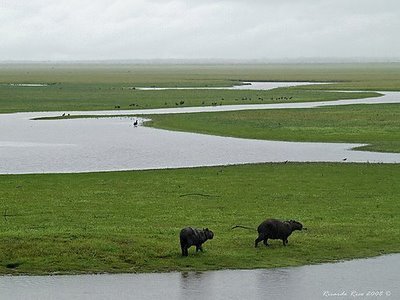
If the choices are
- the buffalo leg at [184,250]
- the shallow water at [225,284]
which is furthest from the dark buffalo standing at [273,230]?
the buffalo leg at [184,250]

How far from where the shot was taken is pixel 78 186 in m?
38.2

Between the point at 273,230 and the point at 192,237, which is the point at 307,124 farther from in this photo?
the point at 192,237

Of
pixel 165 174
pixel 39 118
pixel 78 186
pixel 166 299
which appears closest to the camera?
pixel 166 299

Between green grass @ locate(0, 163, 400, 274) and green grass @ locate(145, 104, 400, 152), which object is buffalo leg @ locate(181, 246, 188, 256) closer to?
green grass @ locate(0, 163, 400, 274)

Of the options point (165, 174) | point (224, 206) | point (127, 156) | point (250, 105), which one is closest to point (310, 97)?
point (250, 105)

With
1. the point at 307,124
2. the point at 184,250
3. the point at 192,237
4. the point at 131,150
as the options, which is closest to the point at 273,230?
the point at 192,237

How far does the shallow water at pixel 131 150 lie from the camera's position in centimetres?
4809

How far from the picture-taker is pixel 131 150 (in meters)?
55.4

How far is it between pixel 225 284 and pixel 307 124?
51.6m

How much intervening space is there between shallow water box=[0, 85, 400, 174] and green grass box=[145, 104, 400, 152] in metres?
2.61

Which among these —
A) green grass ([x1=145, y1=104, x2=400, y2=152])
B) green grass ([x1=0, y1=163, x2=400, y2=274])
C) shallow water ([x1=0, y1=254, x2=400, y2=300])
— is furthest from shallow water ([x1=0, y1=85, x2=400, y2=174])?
shallow water ([x1=0, y1=254, x2=400, y2=300])

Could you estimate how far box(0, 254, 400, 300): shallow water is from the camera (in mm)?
19938

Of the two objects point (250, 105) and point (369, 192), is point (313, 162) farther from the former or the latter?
point (250, 105)

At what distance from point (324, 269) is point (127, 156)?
31.3 m
